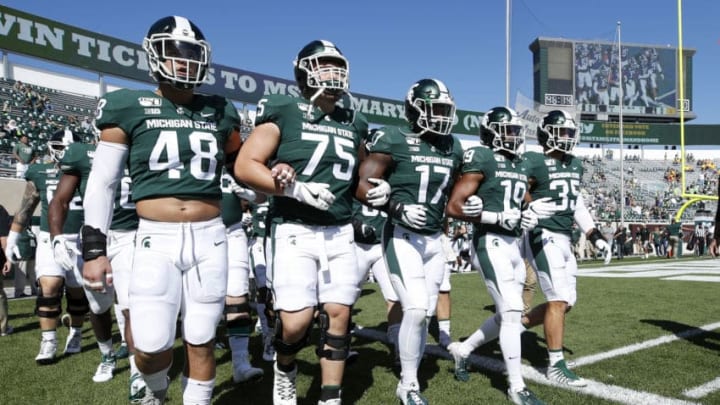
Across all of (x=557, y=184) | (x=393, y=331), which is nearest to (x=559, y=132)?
(x=557, y=184)

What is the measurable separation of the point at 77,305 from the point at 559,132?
5.43 meters

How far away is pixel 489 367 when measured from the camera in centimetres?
489

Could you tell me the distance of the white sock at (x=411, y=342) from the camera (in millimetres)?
3787

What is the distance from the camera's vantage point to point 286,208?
336 centimetres

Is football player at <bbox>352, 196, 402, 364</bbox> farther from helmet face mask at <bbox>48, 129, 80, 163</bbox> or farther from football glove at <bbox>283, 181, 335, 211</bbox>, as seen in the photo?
helmet face mask at <bbox>48, 129, 80, 163</bbox>

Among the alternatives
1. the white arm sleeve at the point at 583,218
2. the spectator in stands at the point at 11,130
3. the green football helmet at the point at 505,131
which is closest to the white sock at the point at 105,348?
the green football helmet at the point at 505,131

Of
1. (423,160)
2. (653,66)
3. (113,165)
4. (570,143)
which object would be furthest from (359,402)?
(653,66)

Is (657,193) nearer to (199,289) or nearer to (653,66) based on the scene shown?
(653,66)

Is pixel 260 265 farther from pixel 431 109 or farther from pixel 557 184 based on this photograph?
pixel 557 184

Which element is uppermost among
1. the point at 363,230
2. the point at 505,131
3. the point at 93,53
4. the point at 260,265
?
the point at 93,53

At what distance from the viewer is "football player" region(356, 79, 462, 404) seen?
3828mm

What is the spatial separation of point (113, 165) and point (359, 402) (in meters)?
2.50

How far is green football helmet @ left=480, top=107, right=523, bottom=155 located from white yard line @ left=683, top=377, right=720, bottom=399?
2416 millimetres

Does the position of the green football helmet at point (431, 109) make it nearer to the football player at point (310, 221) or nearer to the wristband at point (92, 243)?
the football player at point (310, 221)
